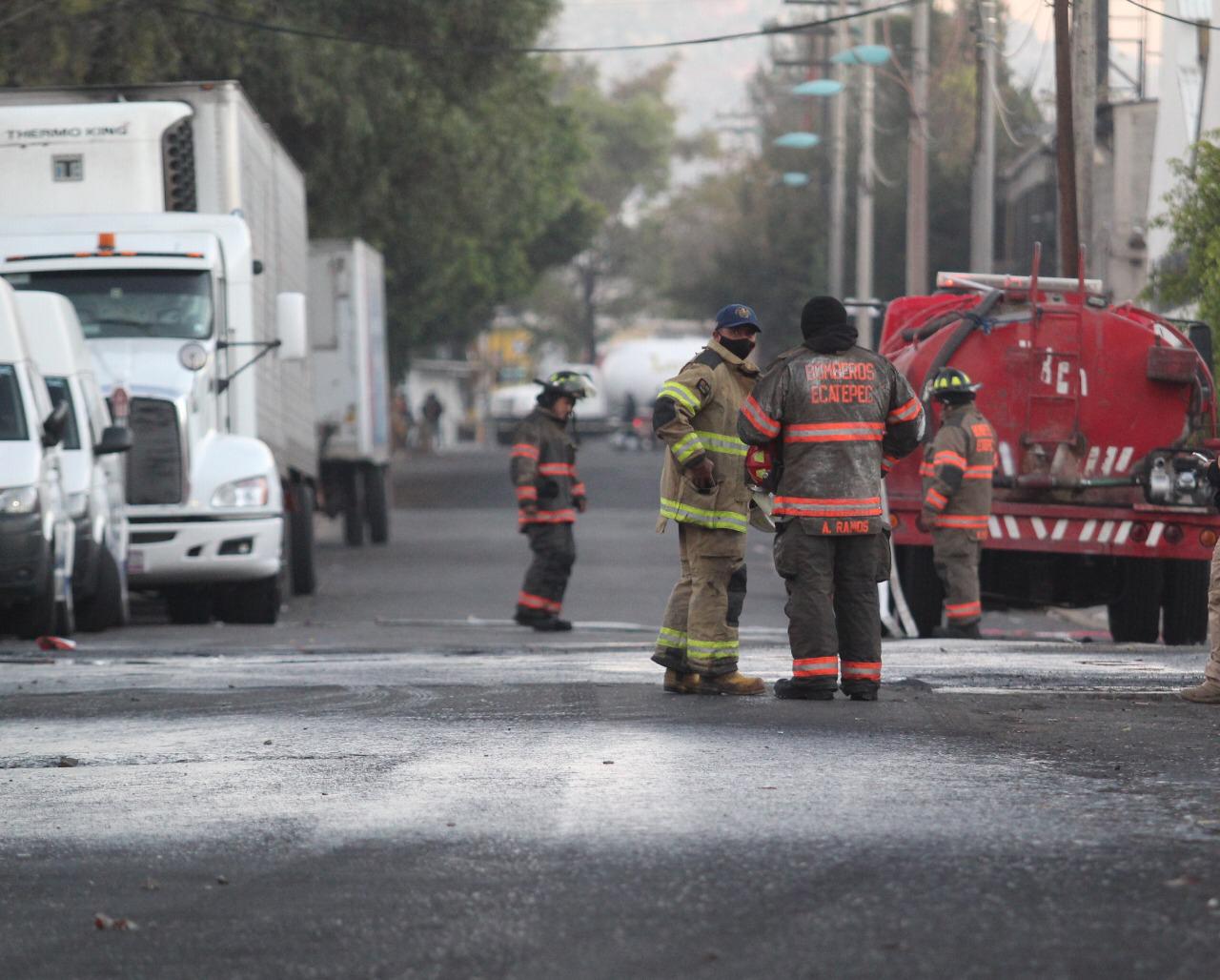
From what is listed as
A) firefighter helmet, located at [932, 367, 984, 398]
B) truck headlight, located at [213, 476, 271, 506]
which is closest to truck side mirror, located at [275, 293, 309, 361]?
truck headlight, located at [213, 476, 271, 506]

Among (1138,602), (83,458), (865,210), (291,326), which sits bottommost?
(1138,602)

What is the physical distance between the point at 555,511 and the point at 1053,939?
10.0 metres

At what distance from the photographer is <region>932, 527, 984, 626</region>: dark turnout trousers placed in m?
13.6

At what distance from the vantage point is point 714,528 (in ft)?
30.9

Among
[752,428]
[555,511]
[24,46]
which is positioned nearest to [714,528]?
[752,428]

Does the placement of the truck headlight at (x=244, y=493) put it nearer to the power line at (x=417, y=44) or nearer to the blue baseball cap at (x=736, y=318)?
the power line at (x=417, y=44)

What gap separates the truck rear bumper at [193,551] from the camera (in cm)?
1616

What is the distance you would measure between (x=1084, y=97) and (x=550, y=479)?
731cm

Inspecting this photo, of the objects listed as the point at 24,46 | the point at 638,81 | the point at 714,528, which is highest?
the point at 638,81

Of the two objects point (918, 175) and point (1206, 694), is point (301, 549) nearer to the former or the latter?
point (918, 175)

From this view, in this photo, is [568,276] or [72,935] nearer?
[72,935]

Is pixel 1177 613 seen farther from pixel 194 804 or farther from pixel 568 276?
pixel 568 276

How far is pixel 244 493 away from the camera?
651 inches

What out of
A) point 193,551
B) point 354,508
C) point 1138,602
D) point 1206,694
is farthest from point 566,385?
point 354,508
